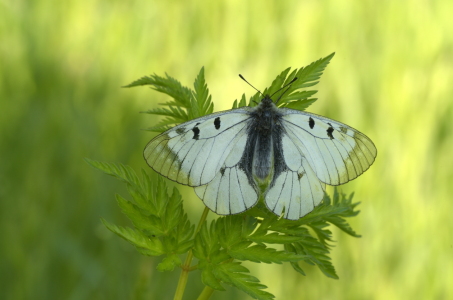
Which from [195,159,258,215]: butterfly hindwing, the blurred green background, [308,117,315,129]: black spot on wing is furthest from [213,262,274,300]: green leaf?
the blurred green background

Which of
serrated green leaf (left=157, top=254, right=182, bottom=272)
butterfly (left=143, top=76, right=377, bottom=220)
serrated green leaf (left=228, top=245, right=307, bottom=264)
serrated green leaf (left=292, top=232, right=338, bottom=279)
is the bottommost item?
serrated green leaf (left=157, top=254, right=182, bottom=272)

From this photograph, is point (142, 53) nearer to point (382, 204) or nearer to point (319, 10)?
point (319, 10)

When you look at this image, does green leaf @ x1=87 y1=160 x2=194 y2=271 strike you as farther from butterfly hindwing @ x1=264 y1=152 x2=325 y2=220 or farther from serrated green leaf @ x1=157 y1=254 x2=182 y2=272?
butterfly hindwing @ x1=264 y1=152 x2=325 y2=220

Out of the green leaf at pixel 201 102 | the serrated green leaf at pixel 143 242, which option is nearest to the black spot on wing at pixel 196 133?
the green leaf at pixel 201 102

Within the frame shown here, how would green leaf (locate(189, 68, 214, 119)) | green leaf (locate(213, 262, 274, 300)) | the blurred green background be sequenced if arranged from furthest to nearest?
1. the blurred green background
2. green leaf (locate(189, 68, 214, 119))
3. green leaf (locate(213, 262, 274, 300))

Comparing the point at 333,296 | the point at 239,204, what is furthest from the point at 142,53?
the point at 239,204

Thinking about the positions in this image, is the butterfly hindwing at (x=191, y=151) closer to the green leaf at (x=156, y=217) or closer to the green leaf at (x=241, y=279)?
the green leaf at (x=156, y=217)
